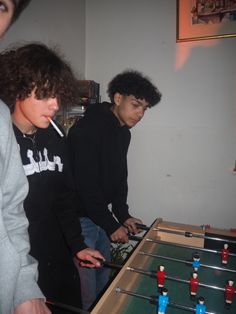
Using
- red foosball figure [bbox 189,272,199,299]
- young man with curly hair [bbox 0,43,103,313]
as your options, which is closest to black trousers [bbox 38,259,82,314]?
young man with curly hair [bbox 0,43,103,313]

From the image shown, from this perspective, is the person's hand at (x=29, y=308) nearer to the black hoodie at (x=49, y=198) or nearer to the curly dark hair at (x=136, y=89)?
the black hoodie at (x=49, y=198)

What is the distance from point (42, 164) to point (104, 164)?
2.18 feet

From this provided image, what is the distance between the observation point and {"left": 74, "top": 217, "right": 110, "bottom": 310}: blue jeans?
1578mm

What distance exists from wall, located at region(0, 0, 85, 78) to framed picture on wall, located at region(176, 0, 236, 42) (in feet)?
3.02

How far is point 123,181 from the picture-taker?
1.93 m

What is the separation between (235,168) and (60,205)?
1621mm

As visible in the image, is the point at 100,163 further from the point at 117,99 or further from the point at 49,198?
the point at 49,198

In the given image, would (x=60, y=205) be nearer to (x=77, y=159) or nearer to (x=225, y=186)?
(x=77, y=159)

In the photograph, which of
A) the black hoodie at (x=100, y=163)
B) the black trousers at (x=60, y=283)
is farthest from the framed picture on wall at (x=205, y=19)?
the black trousers at (x=60, y=283)

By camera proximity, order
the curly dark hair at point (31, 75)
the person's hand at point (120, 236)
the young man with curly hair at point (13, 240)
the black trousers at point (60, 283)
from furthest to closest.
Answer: the person's hand at point (120, 236), the black trousers at point (60, 283), the curly dark hair at point (31, 75), the young man with curly hair at point (13, 240)

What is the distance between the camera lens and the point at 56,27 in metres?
2.05

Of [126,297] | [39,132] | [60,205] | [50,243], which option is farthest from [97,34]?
[126,297]

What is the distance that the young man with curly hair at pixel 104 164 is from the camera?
5.12ft

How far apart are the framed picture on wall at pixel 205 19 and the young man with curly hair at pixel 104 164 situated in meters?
0.75
